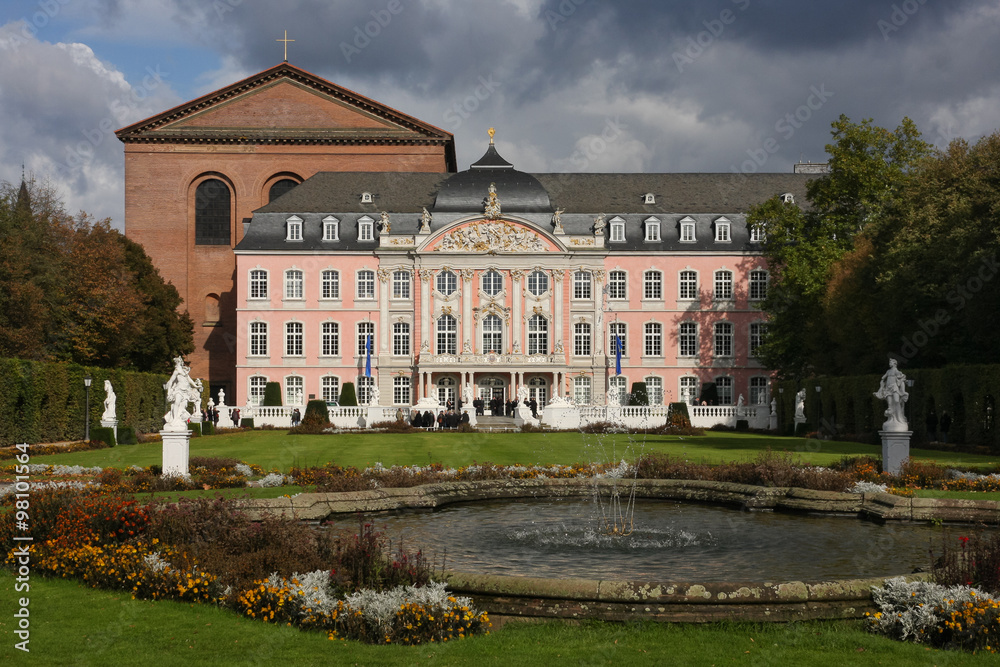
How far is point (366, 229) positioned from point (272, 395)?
11.9m

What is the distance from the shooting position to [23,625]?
26.7ft

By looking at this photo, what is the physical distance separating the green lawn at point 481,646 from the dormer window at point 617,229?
54101 millimetres

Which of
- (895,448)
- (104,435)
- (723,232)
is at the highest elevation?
(723,232)

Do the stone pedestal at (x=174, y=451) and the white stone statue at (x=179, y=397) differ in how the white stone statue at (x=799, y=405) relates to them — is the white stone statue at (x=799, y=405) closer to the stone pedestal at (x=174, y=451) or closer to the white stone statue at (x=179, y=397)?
the white stone statue at (x=179, y=397)

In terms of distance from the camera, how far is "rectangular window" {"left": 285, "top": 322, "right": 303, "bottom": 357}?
197ft

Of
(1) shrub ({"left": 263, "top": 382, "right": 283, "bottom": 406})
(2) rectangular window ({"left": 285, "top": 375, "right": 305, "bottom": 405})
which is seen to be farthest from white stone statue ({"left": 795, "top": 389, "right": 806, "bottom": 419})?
(2) rectangular window ({"left": 285, "top": 375, "right": 305, "bottom": 405})

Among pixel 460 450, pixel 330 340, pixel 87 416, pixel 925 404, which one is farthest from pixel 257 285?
pixel 925 404

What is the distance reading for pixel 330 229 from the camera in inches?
2400

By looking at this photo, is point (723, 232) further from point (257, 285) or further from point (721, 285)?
point (257, 285)

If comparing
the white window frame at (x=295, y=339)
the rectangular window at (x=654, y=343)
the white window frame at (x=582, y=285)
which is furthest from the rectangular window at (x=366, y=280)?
the rectangular window at (x=654, y=343)

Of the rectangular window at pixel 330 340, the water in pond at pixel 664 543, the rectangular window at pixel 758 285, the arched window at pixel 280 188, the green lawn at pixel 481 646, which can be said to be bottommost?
the green lawn at pixel 481 646

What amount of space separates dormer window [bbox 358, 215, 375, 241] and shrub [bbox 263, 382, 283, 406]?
10.7m

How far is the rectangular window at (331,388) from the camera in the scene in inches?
2355

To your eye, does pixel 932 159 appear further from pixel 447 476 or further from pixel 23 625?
pixel 23 625
